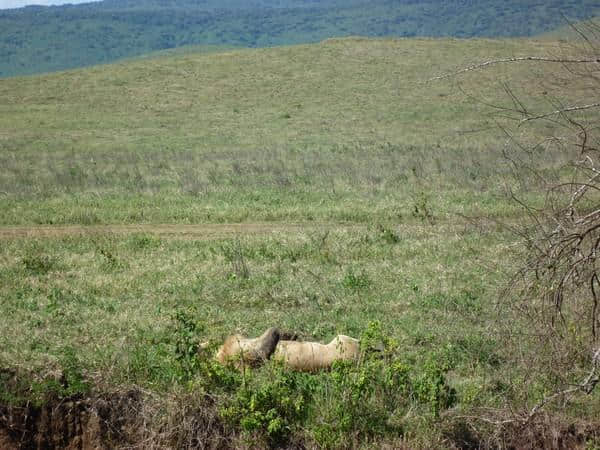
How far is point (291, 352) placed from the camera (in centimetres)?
663

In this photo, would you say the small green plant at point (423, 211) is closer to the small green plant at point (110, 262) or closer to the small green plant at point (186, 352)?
the small green plant at point (110, 262)

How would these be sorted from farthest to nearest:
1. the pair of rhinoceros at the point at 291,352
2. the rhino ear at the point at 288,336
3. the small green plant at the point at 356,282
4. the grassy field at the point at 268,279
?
the small green plant at the point at 356,282
the rhino ear at the point at 288,336
the pair of rhinoceros at the point at 291,352
the grassy field at the point at 268,279

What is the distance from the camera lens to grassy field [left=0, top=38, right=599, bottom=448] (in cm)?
615

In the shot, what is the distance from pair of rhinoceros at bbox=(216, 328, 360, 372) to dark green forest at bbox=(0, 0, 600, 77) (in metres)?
94.7

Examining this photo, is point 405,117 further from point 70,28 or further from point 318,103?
point 70,28

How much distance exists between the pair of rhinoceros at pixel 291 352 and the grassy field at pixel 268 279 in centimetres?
17

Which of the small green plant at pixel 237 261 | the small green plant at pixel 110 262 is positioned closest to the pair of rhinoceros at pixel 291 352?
the small green plant at pixel 237 261

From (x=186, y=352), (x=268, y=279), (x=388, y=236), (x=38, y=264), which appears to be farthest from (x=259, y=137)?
(x=186, y=352)

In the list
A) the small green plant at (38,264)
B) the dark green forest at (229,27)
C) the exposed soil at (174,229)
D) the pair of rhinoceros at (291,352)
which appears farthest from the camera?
the dark green forest at (229,27)

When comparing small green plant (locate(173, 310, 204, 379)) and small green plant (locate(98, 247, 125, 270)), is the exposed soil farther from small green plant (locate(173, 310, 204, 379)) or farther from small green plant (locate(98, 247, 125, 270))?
small green plant (locate(173, 310, 204, 379))

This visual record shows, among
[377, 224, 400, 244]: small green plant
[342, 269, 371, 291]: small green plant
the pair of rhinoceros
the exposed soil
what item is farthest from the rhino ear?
the exposed soil

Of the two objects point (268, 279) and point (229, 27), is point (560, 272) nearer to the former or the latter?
point (268, 279)

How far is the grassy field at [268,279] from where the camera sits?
242 inches

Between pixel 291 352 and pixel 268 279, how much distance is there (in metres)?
2.60
